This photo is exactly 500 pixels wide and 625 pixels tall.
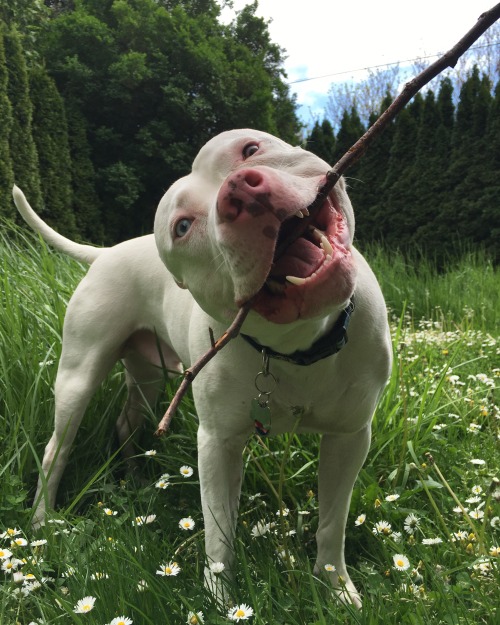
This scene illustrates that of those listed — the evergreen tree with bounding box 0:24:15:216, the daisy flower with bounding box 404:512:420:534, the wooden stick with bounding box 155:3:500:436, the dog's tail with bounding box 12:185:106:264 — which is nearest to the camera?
the wooden stick with bounding box 155:3:500:436

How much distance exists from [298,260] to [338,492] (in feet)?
3.02

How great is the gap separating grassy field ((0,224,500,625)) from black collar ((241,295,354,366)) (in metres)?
0.24

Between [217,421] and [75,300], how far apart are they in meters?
1.20

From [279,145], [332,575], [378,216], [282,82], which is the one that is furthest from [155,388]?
[282,82]

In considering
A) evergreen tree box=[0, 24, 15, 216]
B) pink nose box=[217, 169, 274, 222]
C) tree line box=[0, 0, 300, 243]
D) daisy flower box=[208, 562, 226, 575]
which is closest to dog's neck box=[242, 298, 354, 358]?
pink nose box=[217, 169, 274, 222]

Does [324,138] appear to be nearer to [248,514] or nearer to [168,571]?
[248,514]

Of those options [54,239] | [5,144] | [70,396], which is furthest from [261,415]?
[5,144]

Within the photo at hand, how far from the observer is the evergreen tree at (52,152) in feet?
31.4

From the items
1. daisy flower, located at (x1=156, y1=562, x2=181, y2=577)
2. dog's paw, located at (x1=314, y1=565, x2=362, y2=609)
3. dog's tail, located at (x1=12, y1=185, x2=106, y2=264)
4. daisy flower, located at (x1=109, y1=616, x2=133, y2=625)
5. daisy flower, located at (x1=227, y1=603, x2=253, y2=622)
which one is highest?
dog's tail, located at (x1=12, y1=185, x2=106, y2=264)

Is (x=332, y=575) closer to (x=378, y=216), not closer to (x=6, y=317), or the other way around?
(x=6, y=317)

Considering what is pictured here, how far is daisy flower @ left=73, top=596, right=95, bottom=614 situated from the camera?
1.58 meters

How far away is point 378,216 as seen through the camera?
31.6 feet

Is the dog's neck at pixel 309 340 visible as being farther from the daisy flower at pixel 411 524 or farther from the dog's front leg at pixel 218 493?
the daisy flower at pixel 411 524

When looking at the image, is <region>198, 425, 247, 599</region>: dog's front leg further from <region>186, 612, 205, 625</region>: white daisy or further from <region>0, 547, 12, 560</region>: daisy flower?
<region>0, 547, 12, 560</region>: daisy flower
